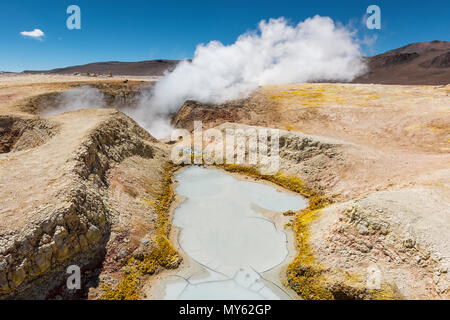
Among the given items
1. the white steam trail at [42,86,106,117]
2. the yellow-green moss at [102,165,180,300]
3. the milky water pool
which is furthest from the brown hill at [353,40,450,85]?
the yellow-green moss at [102,165,180,300]

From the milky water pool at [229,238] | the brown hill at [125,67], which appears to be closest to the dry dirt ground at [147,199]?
the milky water pool at [229,238]

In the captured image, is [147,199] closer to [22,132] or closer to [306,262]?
[306,262]

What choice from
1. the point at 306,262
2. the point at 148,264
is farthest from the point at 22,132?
the point at 306,262

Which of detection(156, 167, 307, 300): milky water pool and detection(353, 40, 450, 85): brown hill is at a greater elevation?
detection(353, 40, 450, 85): brown hill

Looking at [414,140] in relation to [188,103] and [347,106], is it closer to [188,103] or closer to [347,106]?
[347,106]

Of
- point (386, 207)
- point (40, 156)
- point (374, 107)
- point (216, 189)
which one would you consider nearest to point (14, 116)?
point (40, 156)

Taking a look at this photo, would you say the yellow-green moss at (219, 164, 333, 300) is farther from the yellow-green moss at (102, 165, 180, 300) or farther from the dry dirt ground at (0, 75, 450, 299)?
the yellow-green moss at (102, 165, 180, 300)
